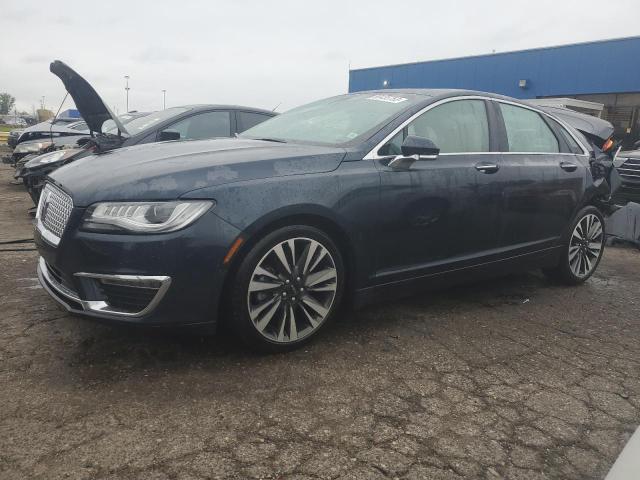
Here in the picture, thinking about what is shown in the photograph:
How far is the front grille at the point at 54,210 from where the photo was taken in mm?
2613

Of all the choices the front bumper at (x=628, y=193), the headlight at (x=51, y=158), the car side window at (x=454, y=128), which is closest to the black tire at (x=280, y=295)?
the car side window at (x=454, y=128)

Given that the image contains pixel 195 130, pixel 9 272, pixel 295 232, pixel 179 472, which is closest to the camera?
pixel 179 472

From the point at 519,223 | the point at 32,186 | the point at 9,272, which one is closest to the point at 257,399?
the point at 519,223

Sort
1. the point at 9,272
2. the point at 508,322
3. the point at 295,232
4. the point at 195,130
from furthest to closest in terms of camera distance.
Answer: the point at 195,130, the point at 9,272, the point at 508,322, the point at 295,232

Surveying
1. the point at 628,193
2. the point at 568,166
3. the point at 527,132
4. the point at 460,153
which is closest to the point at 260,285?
the point at 460,153

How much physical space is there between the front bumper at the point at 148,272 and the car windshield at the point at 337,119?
1147 millimetres

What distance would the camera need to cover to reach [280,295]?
2.77m

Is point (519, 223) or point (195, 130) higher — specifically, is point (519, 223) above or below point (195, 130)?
below

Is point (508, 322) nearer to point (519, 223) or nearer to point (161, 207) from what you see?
point (519, 223)

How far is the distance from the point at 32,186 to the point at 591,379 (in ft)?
19.2

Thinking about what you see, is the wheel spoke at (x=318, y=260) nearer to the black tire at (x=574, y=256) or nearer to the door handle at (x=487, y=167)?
the door handle at (x=487, y=167)

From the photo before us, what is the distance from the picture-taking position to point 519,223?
12.8 ft

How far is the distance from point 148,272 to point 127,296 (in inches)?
6.6

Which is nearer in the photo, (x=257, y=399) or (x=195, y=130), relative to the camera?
(x=257, y=399)
